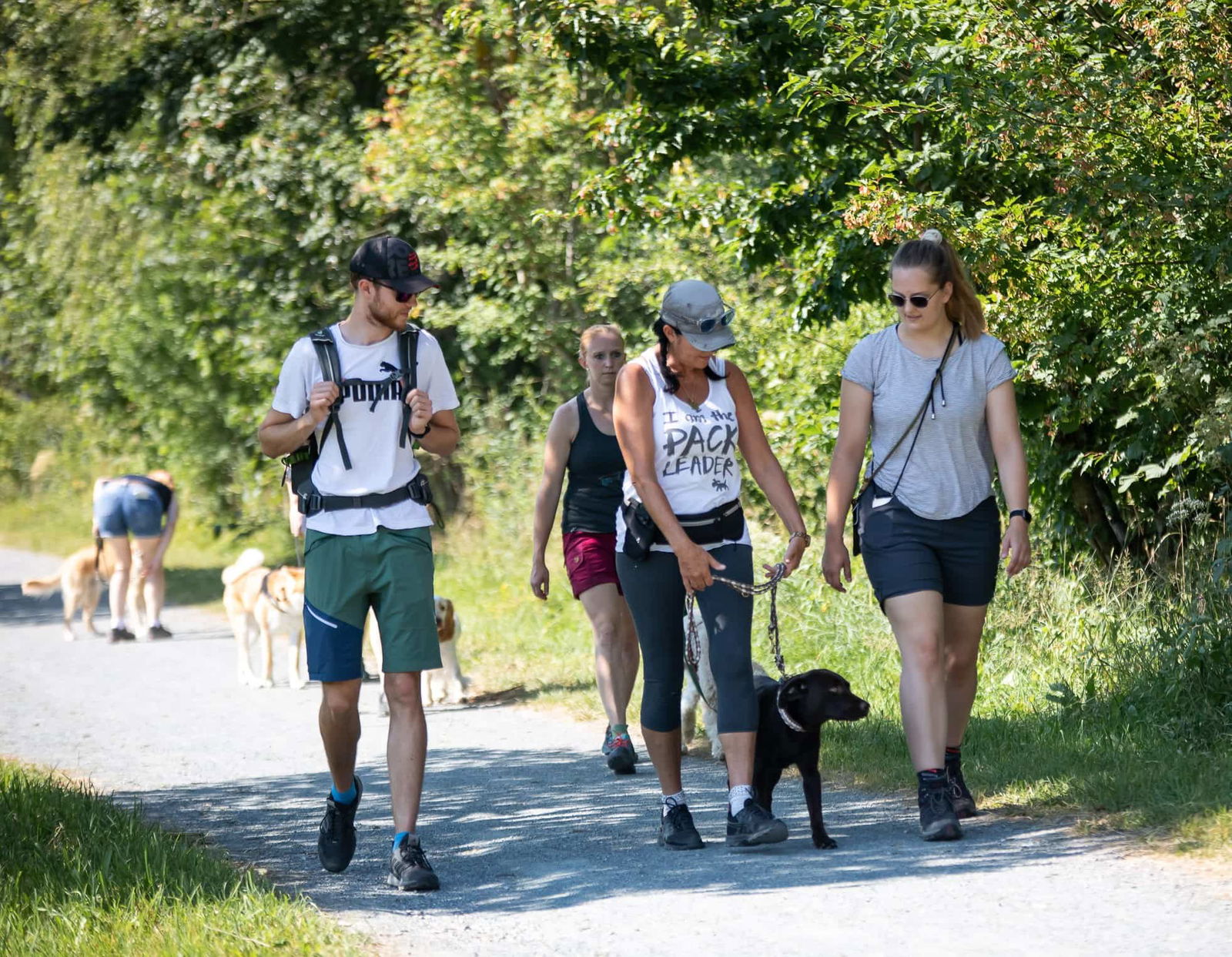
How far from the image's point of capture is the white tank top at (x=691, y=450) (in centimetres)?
509

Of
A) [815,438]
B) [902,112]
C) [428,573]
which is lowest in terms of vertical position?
[428,573]

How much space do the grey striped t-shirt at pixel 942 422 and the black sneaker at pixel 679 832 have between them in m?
1.31

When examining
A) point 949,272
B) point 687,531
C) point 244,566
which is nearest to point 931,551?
point 687,531

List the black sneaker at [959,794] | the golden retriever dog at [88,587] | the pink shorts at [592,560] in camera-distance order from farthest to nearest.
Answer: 1. the golden retriever dog at [88,587]
2. the pink shorts at [592,560]
3. the black sneaker at [959,794]

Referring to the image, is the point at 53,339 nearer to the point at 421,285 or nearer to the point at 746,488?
the point at 746,488

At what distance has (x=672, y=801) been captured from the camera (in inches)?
204

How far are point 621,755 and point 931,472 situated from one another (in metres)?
2.20

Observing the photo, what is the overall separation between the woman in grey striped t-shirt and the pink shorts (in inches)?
73.2

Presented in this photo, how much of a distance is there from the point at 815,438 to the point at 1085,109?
271 cm

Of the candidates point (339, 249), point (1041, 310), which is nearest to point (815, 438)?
point (1041, 310)

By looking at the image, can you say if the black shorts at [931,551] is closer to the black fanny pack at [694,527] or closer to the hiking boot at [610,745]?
the black fanny pack at [694,527]

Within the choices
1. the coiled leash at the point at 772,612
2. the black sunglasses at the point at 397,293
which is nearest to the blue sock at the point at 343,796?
the coiled leash at the point at 772,612

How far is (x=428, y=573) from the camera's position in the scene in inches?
196

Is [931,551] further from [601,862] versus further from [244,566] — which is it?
[244,566]
